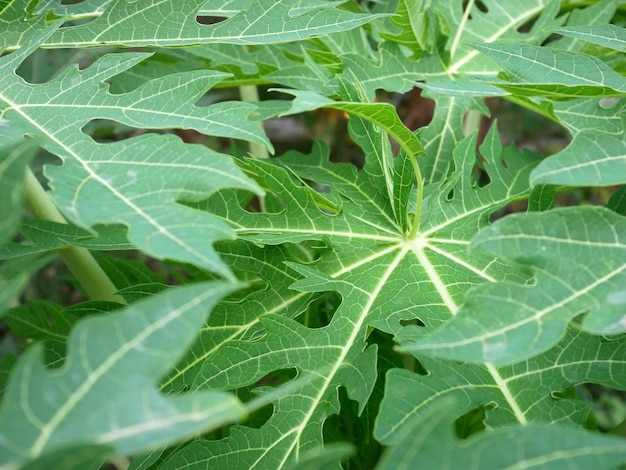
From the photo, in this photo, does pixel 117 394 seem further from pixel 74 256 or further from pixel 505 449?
pixel 74 256

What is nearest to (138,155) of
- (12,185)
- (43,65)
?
(12,185)

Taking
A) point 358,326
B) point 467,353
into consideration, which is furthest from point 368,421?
point 467,353

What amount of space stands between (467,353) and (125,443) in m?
0.20

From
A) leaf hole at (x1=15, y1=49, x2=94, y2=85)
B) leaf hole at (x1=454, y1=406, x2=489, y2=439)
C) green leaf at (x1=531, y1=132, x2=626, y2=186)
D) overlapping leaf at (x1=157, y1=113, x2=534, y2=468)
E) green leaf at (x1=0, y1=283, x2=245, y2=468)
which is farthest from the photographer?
leaf hole at (x1=15, y1=49, x2=94, y2=85)

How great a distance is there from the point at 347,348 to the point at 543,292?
0.65ft

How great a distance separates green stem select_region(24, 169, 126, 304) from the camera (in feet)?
2.11

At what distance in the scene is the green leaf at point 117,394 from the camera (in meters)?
Answer: 0.32

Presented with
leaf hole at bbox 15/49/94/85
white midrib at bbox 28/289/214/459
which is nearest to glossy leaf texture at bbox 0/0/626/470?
white midrib at bbox 28/289/214/459

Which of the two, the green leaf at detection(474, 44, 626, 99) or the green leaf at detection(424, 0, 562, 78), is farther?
the green leaf at detection(424, 0, 562, 78)

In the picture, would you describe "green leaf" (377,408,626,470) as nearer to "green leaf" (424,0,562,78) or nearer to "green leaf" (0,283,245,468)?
"green leaf" (0,283,245,468)

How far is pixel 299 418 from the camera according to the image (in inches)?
21.6

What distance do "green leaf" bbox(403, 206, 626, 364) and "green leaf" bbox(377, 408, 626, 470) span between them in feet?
0.20

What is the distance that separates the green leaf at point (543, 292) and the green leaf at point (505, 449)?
6 cm

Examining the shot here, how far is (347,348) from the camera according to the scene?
58 centimetres
